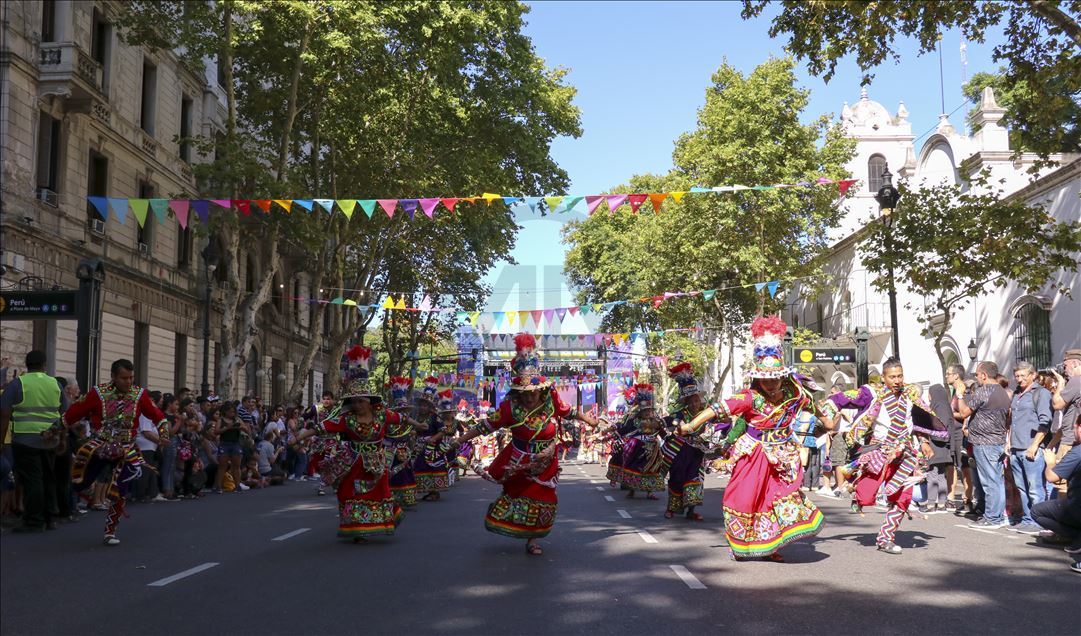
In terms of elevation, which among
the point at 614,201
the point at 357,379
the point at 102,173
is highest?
the point at 102,173

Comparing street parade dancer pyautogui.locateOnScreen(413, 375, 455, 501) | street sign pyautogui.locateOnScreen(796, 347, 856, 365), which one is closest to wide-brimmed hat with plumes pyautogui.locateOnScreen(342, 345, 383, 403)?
street parade dancer pyautogui.locateOnScreen(413, 375, 455, 501)

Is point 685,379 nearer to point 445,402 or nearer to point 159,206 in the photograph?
point 445,402

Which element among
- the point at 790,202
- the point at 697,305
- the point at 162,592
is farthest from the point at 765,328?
the point at 697,305

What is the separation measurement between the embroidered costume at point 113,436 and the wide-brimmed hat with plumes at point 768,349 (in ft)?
20.2

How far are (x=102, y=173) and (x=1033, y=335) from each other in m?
24.7

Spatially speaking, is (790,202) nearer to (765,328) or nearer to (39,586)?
(765,328)

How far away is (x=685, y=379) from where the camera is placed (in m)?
15.7

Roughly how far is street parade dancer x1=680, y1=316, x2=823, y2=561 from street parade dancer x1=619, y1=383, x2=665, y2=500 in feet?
→ 26.9

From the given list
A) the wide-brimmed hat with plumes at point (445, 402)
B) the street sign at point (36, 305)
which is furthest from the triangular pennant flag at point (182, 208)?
the wide-brimmed hat with plumes at point (445, 402)

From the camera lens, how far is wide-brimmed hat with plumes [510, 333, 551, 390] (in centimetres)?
1111

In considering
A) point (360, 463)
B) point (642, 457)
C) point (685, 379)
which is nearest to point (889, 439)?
point (685, 379)

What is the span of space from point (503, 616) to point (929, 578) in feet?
12.4

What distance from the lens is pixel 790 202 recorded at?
3750cm

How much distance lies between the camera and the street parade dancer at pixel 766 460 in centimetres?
978
